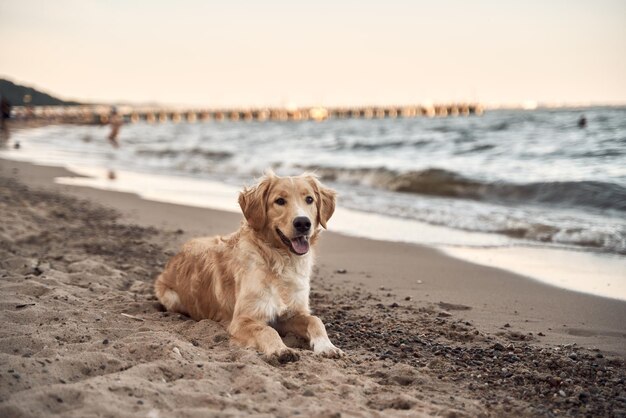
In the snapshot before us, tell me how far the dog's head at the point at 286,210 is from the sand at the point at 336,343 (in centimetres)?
86

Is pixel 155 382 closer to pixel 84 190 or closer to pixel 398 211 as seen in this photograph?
pixel 398 211

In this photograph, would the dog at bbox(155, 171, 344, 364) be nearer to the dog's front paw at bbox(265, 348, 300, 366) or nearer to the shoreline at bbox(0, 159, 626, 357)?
the dog's front paw at bbox(265, 348, 300, 366)

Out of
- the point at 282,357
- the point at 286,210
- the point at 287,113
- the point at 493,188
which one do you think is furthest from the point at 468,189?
the point at 287,113

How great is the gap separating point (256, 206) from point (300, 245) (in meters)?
0.52

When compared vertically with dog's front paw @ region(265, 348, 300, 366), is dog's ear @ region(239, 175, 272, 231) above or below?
above

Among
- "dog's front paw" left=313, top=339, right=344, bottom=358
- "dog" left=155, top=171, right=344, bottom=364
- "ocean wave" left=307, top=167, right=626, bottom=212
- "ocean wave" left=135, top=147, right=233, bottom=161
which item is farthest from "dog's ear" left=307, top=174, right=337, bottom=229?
"ocean wave" left=135, top=147, right=233, bottom=161

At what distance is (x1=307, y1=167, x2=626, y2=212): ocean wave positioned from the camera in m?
11.7

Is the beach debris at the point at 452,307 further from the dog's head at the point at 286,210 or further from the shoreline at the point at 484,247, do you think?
the dog's head at the point at 286,210

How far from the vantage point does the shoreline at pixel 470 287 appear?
509cm

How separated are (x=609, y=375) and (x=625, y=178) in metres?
10.3

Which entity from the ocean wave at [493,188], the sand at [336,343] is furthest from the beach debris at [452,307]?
the ocean wave at [493,188]

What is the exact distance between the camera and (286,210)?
4980 mm

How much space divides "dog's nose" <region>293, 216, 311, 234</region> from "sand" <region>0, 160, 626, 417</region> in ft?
3.08

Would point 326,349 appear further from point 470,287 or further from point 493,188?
point 493,188
